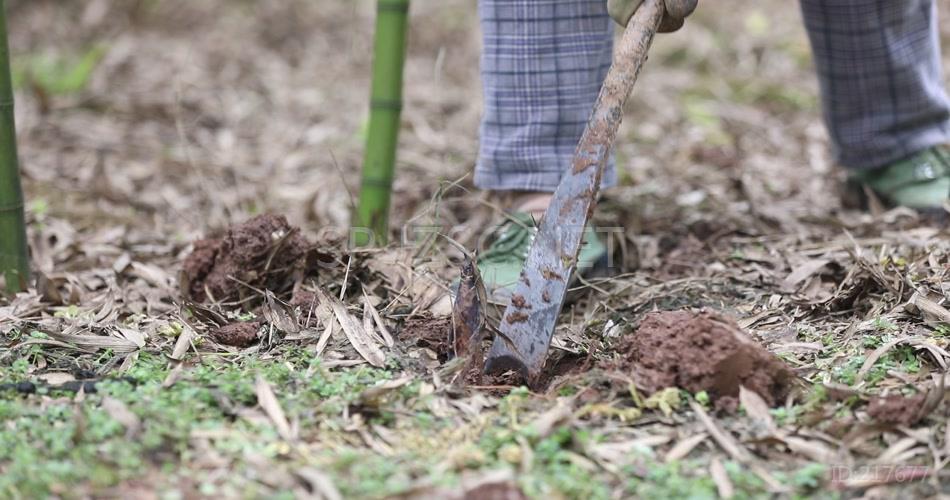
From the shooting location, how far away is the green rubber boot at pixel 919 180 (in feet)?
7.90

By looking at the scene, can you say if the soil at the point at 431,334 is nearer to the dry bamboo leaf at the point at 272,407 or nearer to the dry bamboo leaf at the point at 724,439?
the dry bamboo leaf at the point at 272,407

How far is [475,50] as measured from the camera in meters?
4.82

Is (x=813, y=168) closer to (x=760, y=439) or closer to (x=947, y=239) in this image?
(x=947, y=239)

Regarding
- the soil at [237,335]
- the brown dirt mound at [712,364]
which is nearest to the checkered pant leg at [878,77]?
the brown dirt mound at [712,364]

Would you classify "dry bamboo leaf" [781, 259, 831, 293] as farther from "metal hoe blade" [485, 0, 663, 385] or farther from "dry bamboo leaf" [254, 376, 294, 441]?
"dry bamboo leaf" [254, 376, 294, 441]

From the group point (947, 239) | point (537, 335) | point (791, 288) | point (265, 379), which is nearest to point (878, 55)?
point (947, 239)

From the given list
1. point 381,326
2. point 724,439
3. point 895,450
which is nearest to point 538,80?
point 381,326

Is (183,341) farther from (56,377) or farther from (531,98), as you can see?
(531,98)

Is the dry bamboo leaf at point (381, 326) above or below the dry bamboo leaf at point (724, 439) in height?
above

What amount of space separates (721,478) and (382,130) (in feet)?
4.10

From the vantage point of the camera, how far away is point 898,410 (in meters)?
1.35

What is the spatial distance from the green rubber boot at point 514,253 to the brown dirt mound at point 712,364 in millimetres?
529

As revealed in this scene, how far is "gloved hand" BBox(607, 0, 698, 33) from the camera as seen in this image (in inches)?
65.6

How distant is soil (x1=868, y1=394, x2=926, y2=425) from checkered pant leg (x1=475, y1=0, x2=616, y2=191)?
2.64 feet
